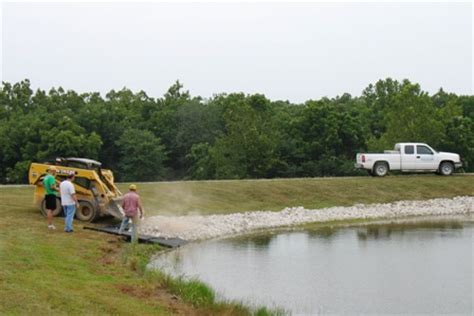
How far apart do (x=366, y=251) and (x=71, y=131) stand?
176ft

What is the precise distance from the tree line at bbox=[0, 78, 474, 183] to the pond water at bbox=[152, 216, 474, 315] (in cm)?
3508

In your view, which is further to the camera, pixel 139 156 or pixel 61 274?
pixel 139 156

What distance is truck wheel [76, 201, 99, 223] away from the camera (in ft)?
82.5

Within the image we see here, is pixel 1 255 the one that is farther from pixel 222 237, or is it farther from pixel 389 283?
pixel 222 237

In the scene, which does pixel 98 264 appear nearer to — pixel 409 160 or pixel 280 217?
pixel 280 217

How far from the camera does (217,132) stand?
285 feet

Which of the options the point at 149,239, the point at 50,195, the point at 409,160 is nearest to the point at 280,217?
the point at 149,239

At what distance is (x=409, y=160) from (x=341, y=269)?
24.1m

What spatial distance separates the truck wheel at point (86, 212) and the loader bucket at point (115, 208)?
0.48 metres

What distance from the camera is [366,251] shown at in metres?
23.1

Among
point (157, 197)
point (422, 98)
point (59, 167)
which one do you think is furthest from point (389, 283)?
point (422, 98)

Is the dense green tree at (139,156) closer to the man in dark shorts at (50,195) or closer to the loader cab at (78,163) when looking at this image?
the loader cab at (78,163)

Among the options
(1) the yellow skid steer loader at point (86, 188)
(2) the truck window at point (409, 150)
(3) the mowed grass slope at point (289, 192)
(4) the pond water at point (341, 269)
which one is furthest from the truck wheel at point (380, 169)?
(1) the yellow skid steer loader at point (86, 188)

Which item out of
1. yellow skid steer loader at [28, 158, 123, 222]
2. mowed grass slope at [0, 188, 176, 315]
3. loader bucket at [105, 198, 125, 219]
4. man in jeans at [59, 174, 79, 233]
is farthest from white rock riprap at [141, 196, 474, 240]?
mowed grass slope at [0, 188, 176, 315]
